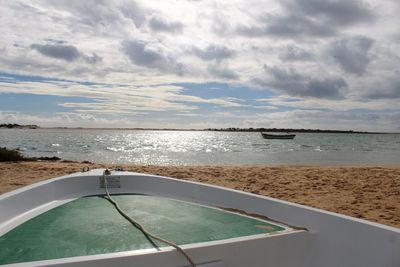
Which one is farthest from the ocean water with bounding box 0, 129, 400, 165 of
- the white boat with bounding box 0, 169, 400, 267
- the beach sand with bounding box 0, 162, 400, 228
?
the white boat with bounding box 0, 169, 400, 267

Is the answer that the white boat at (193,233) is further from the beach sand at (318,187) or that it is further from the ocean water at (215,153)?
the ocean water at (215,153)

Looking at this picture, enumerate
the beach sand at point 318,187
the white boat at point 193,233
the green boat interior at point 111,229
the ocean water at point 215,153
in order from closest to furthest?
1. the white boat at point 193,233
2. the green boat interior at point 111,229
3. the beach sand at point 318,187
4. the ocean water at point 215,153

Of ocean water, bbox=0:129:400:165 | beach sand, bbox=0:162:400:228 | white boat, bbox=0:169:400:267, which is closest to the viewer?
white boat, bbox=0:169:400:267

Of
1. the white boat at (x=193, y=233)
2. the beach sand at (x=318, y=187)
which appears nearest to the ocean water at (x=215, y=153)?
the beach sand at (x=318, y=187)

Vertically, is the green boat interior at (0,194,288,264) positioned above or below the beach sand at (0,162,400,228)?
above

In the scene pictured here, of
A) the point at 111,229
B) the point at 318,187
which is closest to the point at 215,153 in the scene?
the point at 318,187

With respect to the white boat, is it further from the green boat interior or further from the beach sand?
the beach sand

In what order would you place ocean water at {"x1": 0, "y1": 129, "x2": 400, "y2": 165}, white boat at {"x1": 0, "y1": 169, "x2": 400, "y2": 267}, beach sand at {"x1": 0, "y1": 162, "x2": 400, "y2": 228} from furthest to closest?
ocean water at {"x1": 0, "y1": 129, "x2": 400, "y2": 165}, beach sand at {"x1": 0, "y1": 162, "x2": 400, "y2": 228}, white boat at {"x1": 0, "y1": 169, "x2": 400, "y2": 267}

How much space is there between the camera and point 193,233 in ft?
8.43

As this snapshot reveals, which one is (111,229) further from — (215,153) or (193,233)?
(215,153)

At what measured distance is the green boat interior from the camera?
89.4 inches

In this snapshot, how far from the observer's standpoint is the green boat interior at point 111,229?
7.45ft

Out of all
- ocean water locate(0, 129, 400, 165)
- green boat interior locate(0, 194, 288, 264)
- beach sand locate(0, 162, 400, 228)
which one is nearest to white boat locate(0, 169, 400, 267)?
green boat interior locate(0, 194, 288, 264)

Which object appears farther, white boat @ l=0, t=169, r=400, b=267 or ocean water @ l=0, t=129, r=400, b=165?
ocean water @ l=0, t=129, r=400, b=165
